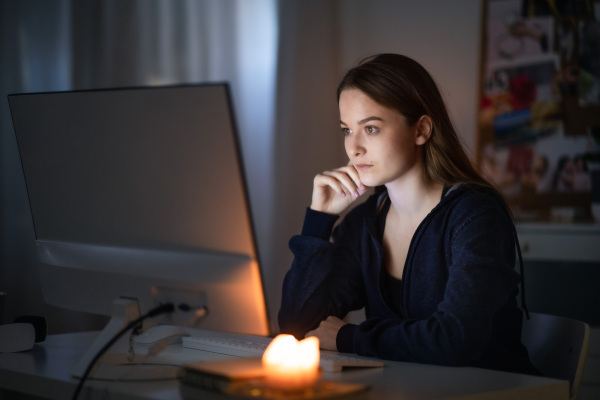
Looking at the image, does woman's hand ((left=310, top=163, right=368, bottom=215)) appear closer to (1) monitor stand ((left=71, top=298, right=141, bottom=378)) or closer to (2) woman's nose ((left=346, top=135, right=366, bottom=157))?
(2) woman's nose ((left=346, top=135, right=366, bottom=157))

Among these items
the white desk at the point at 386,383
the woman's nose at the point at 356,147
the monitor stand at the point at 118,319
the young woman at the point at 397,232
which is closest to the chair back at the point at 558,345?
the young woman at the point at 397,232

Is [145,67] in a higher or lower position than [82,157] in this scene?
higher

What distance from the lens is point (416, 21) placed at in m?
3.48

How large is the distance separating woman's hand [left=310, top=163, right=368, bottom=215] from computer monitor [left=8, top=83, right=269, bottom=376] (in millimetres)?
578

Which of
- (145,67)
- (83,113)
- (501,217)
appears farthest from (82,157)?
(145,67)

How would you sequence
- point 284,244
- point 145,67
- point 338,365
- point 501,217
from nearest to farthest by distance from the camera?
point 338,365, point 501,217, point 145,67, point 284,244

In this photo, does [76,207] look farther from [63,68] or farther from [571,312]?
[571,312]

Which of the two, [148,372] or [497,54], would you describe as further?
[497,54]

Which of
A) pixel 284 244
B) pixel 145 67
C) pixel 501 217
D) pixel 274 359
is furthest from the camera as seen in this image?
pixel 284 244

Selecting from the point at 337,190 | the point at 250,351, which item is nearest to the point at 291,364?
the point at 250,351

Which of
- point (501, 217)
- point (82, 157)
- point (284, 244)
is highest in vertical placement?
point (82, 157)

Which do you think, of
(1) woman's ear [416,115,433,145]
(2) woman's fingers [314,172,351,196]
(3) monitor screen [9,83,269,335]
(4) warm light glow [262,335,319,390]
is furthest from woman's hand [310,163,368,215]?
(4) warm light glow [262,335,319,390]

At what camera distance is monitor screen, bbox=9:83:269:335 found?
1017mm

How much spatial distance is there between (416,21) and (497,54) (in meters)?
0.47
